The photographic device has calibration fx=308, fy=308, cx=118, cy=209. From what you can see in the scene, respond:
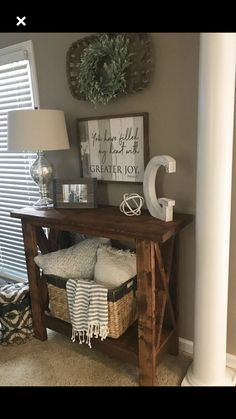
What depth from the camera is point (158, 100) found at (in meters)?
1.63

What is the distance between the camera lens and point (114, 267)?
1.63m

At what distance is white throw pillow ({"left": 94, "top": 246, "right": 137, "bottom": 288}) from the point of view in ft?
5.31

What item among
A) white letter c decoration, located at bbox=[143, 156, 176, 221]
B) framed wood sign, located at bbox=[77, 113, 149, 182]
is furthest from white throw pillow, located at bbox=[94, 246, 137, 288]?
framed wood sign, located at bbox=[77, 113, 149, 182]

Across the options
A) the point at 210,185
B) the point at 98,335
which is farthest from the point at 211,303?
the point at 98,335

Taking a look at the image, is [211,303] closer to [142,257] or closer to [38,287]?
[142,257]

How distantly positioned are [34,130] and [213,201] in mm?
1084

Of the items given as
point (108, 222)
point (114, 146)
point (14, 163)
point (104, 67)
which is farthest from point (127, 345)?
point (14, 163)

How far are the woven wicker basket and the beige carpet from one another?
0.74ft

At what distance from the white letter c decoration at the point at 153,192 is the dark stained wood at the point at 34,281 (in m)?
0.77

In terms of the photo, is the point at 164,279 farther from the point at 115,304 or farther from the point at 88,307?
the point at 88,307

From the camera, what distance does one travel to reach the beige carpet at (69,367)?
166 centimetres

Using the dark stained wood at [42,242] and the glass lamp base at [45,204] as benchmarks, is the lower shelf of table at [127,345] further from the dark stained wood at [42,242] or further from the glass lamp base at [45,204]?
the glass lamp base at [45,204]

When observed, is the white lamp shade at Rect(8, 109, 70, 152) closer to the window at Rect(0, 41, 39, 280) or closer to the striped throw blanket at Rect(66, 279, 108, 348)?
the window at Rect(0, 41, 39, 280)

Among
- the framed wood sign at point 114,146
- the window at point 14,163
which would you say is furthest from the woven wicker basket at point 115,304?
the window at point 14,163
